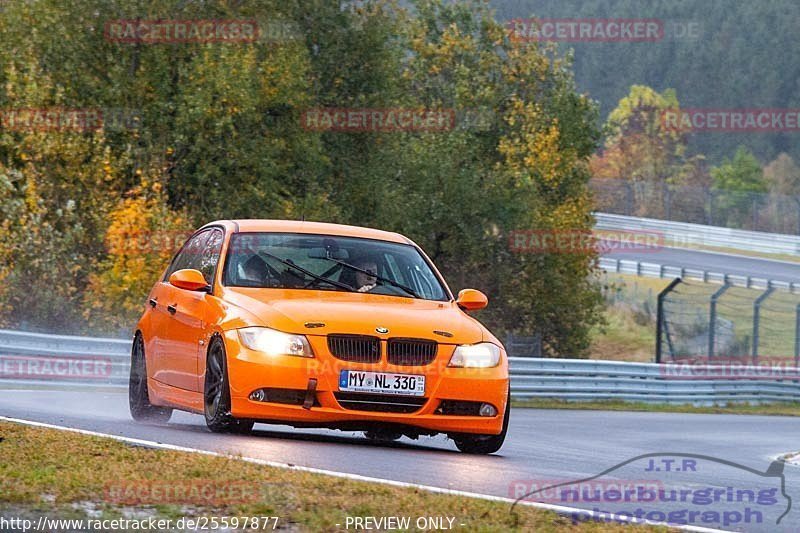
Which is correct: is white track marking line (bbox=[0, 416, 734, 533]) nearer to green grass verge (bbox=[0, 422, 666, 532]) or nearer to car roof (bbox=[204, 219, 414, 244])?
green grass verge (bbox=[0, 422, 666, 532])

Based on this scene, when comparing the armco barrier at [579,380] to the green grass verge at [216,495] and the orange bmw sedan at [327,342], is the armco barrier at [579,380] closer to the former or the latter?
the orange bmw sedan at [327,342]

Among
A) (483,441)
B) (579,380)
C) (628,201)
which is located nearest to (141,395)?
(483,441)

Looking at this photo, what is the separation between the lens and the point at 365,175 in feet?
144

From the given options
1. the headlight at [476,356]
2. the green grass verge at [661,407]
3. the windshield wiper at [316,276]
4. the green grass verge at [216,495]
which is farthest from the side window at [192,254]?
the green grass verge at [661,407]

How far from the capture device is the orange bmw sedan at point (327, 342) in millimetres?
9875

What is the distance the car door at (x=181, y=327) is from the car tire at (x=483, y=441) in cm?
188

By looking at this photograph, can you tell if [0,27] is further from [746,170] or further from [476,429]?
[746,170]

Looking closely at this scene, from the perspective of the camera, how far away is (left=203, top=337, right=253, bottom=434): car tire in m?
10.1

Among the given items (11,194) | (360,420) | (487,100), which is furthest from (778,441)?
(487,100)

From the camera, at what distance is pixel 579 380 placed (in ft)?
90.4

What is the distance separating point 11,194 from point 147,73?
5212mm

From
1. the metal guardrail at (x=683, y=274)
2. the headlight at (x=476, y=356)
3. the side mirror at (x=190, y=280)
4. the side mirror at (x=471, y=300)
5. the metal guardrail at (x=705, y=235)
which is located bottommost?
the metal guardrail at (x=683, y=274)

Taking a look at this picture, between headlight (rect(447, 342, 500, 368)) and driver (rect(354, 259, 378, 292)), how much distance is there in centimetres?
104

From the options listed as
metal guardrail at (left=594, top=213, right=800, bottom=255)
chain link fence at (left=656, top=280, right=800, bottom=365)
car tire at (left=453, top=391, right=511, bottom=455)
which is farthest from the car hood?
metal guardrail at (left=594, top=213, right=800, bottom=255)
